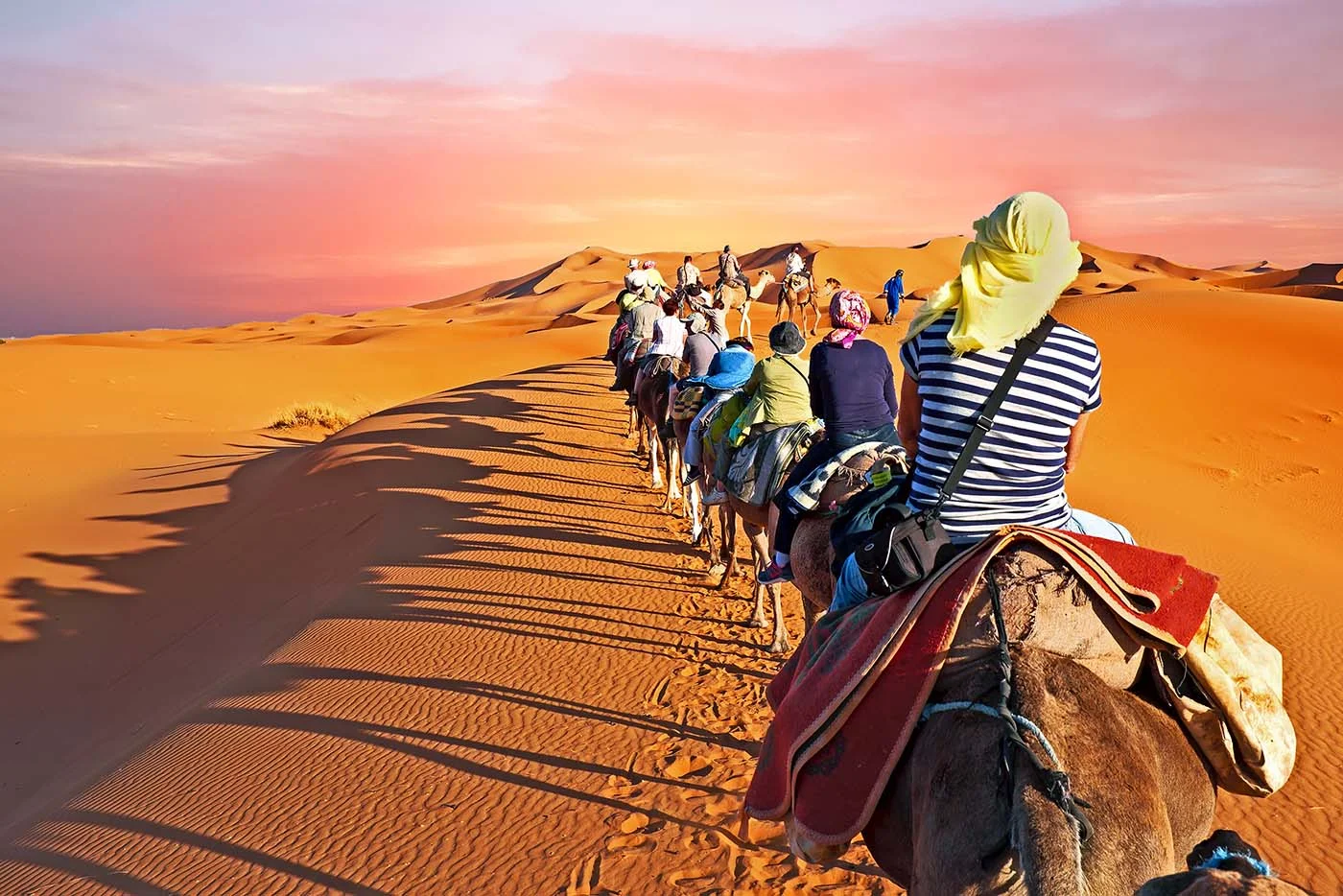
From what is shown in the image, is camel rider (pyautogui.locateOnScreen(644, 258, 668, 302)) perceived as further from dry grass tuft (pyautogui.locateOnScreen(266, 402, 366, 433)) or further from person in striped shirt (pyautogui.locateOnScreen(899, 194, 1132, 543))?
dry grass tuft (pyautogui.locateOnScreen(266, 402, 366, 433))

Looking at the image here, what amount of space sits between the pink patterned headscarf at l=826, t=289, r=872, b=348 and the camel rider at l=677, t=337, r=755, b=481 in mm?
3054

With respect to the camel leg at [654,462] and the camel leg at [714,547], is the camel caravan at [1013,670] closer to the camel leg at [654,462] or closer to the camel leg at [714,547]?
the camel leg at [714,547]

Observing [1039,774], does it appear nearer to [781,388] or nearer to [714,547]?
[781,388]

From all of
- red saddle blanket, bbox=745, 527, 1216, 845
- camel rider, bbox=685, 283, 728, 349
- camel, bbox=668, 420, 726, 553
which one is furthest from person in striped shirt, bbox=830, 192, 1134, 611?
camel rider, bbox=685, 283, 728, 349

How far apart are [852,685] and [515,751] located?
14.7 feet

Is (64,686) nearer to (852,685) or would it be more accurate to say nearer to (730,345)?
(730,345)

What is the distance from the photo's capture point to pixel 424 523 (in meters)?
13.3

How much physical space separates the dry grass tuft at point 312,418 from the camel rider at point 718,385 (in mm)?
23082

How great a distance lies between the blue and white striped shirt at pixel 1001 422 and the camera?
10.3ft

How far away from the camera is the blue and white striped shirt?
3148 mm

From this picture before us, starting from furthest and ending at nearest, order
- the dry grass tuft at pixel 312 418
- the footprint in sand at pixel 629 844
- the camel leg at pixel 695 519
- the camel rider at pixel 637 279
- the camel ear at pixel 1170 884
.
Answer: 1. the dry grass tuft at pixel 312 418
2. the camel rider at pixel 637 279
3. the camel leg at pixel 695 519
4. the footprint in sand at pixel 629 844
5. the camel ear at pixel 1170 884

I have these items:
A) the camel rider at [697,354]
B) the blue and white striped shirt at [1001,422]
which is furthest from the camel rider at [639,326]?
the blue and white striped shirt at [1001,422]

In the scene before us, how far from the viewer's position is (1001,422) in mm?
3168

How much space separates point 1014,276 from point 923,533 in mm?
982
